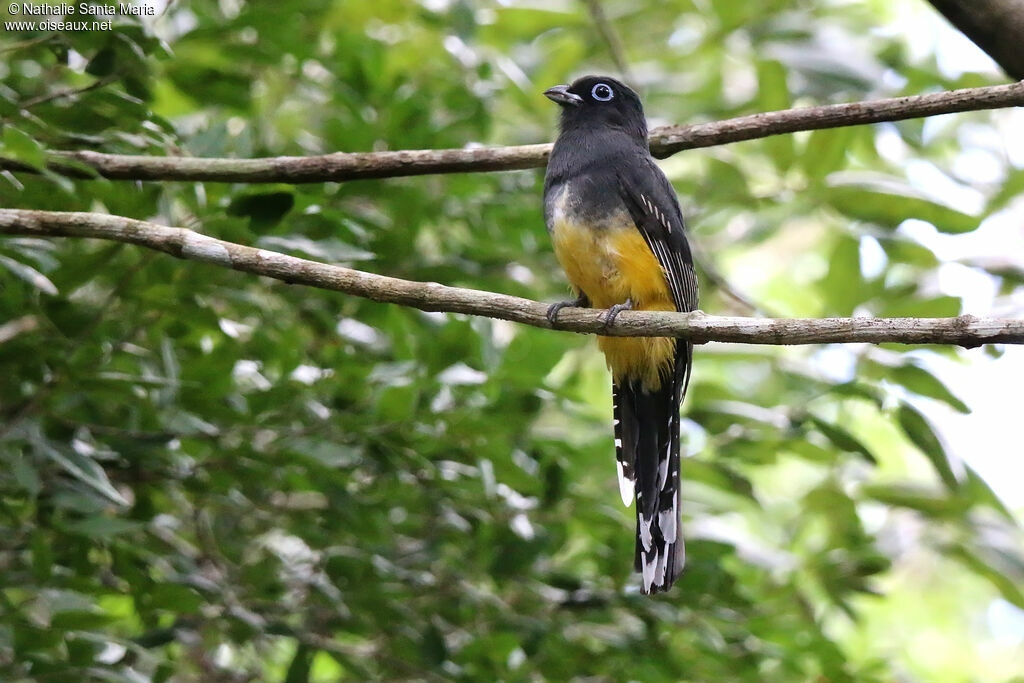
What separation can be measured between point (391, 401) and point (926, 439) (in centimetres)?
170

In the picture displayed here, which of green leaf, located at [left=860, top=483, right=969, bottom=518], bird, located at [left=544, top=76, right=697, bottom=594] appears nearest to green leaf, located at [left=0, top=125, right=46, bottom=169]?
bird, located at [left=544, top=76, right=697, bottom=594]

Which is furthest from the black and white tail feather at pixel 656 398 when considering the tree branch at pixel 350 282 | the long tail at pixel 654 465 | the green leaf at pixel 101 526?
the green leaf at pixel 101 526

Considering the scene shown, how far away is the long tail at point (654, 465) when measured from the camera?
3184 millimetres

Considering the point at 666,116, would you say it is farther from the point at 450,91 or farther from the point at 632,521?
the point at 632,521

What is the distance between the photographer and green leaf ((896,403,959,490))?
Result: 347 cm

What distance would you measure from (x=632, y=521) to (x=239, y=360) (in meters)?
1.36

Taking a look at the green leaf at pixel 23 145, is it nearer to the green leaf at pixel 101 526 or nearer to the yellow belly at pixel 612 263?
the green leaf at pixel 101 526

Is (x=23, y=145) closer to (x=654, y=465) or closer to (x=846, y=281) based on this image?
(x=654, y=465)

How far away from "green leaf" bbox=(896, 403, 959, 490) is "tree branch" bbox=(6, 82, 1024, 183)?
1091 millimetres

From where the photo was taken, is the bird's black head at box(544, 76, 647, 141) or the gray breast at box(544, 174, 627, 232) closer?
the gray breast at box(544, 174, 627, 232)

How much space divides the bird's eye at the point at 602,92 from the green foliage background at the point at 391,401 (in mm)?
307

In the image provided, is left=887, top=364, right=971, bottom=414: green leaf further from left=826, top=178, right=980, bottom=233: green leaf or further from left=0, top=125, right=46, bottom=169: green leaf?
left=0, top=125, right=46, bottom=169: green leaf

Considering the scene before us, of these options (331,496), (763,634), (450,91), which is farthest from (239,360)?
(763,634)

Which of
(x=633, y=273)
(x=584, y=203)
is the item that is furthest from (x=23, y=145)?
(x=633, y=273)
